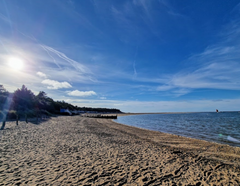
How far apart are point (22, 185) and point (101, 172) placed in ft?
10.0

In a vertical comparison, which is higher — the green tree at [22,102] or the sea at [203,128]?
the green tree at [22,102]

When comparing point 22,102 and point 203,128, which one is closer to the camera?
point 203,128

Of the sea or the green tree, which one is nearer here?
the sea

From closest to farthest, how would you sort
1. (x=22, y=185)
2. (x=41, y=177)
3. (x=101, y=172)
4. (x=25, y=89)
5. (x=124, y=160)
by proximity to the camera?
(x=22, y=185) → (x=41, y=177) → (x=101, y=172) → (x=124, y=160) → (x=25, y=89)

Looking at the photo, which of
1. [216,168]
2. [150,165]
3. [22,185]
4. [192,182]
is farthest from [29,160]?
[216,168]

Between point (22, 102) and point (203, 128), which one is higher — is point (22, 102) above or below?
above

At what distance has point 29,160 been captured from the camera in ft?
22.5

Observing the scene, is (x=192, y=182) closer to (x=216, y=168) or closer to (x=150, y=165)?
(x=150, y=165)

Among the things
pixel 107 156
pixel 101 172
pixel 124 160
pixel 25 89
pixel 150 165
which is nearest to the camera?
pixel 101 172

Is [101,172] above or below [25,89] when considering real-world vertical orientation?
below

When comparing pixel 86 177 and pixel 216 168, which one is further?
pixel 216 168

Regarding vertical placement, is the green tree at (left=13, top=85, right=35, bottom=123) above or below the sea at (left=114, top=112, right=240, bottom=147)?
above

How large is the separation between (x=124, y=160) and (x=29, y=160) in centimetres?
543

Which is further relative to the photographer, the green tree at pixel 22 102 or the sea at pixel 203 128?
the green tree at pixel 22 102
